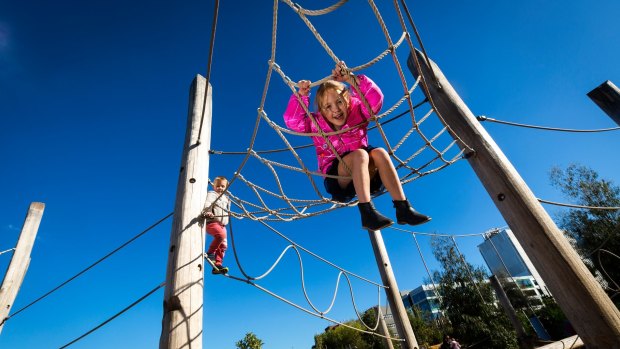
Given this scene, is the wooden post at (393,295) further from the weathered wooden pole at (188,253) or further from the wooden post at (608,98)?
the wooden post at (608,98)

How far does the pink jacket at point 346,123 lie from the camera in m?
2.09

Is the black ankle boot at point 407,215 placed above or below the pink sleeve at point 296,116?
below

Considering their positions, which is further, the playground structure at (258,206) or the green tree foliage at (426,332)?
the green tree foliage at (426,332)

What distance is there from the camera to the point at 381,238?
4023 mm

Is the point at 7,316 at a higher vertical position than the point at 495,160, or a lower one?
higher

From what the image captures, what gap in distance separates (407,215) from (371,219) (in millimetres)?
210

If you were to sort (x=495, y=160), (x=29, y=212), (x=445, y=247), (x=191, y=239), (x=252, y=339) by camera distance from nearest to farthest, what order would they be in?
(x=191, y=239) < (x=495, y=160) < (x=29, y=212) < (x=252, y=339) < (x=445, y=247)

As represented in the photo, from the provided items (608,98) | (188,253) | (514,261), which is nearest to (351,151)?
(188,253)

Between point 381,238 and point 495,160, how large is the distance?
2.26 meters

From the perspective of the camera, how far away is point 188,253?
1.55m

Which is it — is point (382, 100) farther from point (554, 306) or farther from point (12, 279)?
point (554, 306)

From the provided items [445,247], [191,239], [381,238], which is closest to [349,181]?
[191,239]

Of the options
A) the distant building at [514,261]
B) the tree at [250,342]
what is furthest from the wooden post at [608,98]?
the distant building at [514,261]

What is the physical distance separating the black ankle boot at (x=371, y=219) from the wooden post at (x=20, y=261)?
13.8 ft
